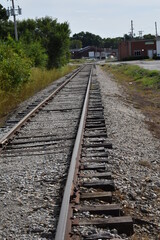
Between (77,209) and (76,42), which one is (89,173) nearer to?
(77,209)

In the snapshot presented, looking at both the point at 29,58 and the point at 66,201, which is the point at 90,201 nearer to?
the point at 66,201

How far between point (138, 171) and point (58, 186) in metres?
1.39

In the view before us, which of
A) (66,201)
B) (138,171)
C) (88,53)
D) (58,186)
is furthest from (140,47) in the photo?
(66,201)

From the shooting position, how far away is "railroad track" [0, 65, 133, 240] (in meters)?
4.09

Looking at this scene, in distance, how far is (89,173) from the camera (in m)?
5.80

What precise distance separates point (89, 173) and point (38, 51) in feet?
89.5

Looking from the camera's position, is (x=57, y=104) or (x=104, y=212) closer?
(x=104, y=212)

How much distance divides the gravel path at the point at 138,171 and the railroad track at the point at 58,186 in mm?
183

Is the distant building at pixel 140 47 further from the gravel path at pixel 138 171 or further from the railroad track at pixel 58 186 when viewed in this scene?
the railroad track at pixel 58 186

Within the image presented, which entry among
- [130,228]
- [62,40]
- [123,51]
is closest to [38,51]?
[62,40]

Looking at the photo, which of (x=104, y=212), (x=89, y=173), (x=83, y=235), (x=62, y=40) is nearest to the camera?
(x=83, y=235)

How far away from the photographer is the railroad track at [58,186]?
4086mm

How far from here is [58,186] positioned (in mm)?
5273

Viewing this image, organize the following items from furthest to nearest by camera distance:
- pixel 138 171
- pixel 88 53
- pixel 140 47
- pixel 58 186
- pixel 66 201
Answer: pixel 88 53 → pixel 140 47 → pixel 138 171 → pixel 58 186 → pixel 66 201
